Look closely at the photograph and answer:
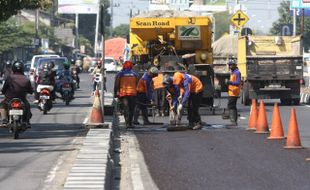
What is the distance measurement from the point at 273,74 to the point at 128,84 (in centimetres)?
1420

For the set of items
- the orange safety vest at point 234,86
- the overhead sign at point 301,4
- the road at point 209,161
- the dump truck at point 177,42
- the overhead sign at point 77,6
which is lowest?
the road at point 209,161

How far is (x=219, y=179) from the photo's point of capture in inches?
556

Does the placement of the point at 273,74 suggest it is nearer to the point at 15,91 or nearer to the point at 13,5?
the point at 13,5

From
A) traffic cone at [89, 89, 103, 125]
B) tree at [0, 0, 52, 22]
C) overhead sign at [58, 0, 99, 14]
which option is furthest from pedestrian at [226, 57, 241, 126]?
overhead sign at [58, 0, 99, 14]

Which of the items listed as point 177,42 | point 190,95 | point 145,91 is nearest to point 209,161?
point 190,95

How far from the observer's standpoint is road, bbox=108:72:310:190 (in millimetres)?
13750

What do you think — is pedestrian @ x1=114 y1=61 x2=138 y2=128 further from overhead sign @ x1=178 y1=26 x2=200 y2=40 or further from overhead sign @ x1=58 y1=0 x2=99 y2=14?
overhead sign @ x1=58 y1=0 x2=99 y2=14

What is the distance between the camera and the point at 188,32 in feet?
107

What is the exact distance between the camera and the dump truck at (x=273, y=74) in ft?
126

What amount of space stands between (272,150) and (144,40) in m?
15.7

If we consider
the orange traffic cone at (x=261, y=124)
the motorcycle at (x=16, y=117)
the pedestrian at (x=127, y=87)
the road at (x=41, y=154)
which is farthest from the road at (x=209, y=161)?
the motorcycle at (x=16, y=117)

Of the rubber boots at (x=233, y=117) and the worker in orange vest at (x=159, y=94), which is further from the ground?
the worker in orange vest at (x=159, y=94)

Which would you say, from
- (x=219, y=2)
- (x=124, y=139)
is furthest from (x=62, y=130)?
(x=219, y=2)

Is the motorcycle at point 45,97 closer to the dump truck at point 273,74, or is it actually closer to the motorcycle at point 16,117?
the motorcycle at point 16,117
